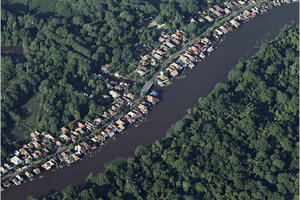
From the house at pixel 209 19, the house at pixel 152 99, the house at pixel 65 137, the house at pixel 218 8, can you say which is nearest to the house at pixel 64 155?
the house at pixel 65 137

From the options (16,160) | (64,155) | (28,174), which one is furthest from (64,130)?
(28,174)

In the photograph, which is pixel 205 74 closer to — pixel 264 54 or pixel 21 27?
pixel 264 54

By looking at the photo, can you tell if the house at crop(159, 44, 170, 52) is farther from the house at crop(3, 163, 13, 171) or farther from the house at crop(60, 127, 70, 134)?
the house at crop(3, 163, 13, 171)

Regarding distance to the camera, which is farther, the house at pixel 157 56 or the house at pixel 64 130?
the house at pixel 157 56

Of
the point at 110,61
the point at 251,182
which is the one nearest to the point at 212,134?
the point at 251,182

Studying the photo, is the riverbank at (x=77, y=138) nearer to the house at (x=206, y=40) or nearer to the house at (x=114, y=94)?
the house at (x=114, y=94)

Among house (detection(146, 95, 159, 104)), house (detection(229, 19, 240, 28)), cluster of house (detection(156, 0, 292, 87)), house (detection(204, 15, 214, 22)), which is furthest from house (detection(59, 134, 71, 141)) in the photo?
house (detection(229, 19, 240, 28))

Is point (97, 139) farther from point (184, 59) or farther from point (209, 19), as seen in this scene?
point (209, 19)
